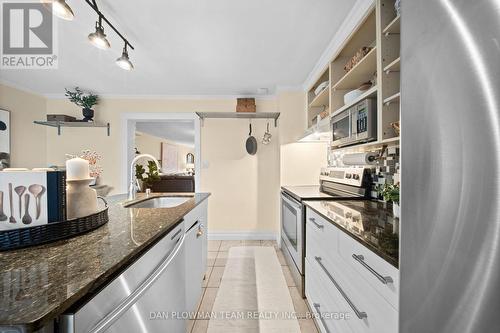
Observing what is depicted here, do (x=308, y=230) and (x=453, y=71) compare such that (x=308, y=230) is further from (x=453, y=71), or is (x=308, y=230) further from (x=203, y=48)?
(x=203, y=48)

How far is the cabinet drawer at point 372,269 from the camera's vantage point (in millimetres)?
740

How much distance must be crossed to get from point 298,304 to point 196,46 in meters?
2.58

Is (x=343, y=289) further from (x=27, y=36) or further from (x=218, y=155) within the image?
(x=27, y=36)

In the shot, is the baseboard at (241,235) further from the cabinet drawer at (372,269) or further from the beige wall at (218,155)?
the cabinet drawer at (372,269)

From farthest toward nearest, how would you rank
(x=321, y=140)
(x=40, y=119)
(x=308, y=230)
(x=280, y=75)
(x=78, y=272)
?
(x=40, y=119) < (x=321, y=140) < (x=280, y=75) < (x=308, y=230) < (x=78, y=272)

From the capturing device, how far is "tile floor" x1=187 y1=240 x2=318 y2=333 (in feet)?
5.19

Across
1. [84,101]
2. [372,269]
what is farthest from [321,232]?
[84,101]

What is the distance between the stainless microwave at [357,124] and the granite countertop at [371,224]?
50 centimetres

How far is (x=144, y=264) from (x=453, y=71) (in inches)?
42.9

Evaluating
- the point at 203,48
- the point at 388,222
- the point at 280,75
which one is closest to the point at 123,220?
the point at 388,222

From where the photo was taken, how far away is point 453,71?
0.47 m

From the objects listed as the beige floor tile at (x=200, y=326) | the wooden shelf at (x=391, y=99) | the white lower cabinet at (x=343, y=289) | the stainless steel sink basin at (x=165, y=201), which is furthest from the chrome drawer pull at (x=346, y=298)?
the stainless steel sink basin at (x=165, y=201)

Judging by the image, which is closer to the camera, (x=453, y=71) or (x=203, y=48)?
(x=453, y=71)

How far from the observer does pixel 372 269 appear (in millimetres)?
846
